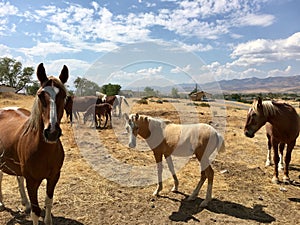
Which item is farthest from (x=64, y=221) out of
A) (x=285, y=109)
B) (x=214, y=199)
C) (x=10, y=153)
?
(x=285, y=109)

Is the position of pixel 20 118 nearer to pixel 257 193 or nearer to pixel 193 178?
pixel 193 178

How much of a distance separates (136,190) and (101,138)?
5646 mm

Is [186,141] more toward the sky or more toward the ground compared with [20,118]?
more toward the ground

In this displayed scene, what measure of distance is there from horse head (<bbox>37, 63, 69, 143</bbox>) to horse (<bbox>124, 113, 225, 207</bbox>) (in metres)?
2.53

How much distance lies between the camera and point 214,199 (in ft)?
17.0

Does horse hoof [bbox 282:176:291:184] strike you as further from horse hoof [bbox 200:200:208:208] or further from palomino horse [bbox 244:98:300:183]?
horse hoof [bbox 200:200:208:208]

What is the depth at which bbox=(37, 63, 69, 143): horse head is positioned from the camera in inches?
111

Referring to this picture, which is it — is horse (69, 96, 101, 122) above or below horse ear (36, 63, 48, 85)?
below

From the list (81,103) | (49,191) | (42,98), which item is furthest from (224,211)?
(81,103)

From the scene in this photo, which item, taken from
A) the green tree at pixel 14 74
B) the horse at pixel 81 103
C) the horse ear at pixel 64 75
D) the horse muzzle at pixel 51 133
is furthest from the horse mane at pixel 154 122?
the green tree at pixel 14 74

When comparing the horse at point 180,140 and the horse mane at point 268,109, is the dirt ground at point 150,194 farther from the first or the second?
the horse mane at point 268,109

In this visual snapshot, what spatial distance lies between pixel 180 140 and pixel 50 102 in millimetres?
3041

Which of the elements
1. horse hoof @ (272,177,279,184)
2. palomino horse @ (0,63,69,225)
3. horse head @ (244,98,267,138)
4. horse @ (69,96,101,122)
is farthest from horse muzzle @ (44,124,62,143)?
horse @ (69,96,101,122)

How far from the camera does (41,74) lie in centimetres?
311
